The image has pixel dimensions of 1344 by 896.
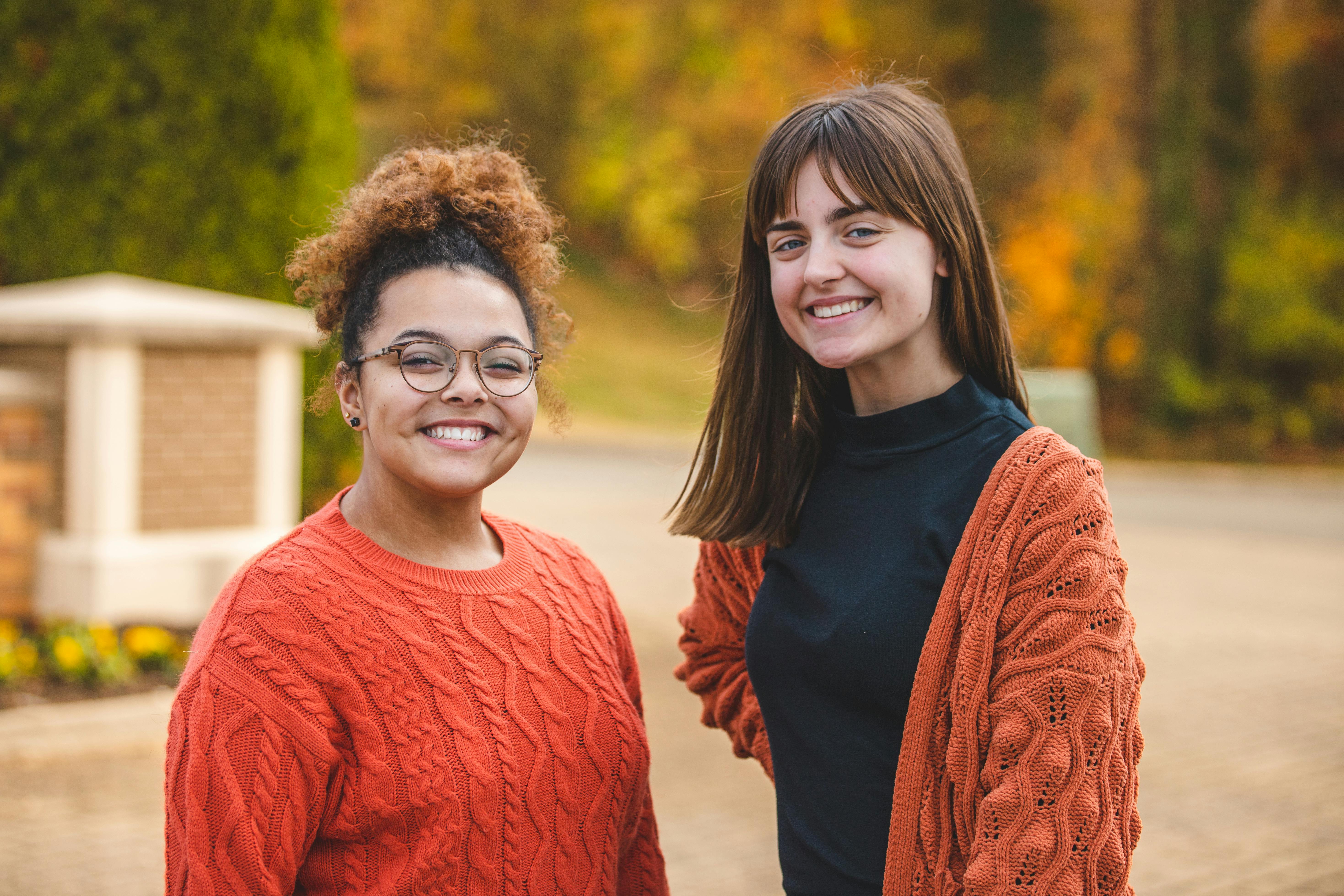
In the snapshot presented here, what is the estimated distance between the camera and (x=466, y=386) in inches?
70.7

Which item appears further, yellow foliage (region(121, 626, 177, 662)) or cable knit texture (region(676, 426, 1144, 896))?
yellow foliage (region(121, 626, 177, 662))

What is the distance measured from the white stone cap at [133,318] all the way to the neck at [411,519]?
4916 mm

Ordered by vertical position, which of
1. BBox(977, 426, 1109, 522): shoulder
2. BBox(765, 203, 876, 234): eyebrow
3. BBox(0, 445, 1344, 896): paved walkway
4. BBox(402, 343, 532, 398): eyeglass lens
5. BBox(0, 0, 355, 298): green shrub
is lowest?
BBox(0, 445, 1344, 896): paved walkway

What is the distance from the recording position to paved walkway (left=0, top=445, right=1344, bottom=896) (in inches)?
169

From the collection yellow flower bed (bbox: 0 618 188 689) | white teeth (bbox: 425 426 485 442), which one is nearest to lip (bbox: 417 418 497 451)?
white teeth (bbox: 425 426 485 442)

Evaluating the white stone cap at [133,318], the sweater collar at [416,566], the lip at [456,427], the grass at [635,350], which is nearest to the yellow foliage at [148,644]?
the white stone cap at [133,318]

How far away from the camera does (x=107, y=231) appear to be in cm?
733

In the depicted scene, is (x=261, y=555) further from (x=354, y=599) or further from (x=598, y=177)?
(x=598, y=177)

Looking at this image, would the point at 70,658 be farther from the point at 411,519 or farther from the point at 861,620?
the point at 861,620

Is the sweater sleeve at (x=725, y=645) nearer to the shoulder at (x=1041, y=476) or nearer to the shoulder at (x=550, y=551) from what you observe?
the shoulder at (x=550, y=551)

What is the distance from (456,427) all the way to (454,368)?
9cm

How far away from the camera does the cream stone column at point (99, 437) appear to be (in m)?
6.34

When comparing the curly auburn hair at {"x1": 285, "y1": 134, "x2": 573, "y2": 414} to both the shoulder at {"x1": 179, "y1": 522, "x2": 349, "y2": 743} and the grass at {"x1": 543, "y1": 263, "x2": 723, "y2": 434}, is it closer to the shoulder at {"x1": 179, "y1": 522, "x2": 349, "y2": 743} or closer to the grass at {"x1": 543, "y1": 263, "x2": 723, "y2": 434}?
the shoulder at {"x1": 179, "y1": 522, "x2": 349, "y2": 743}

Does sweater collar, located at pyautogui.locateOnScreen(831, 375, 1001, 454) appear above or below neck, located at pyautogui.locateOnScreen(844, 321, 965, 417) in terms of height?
below
